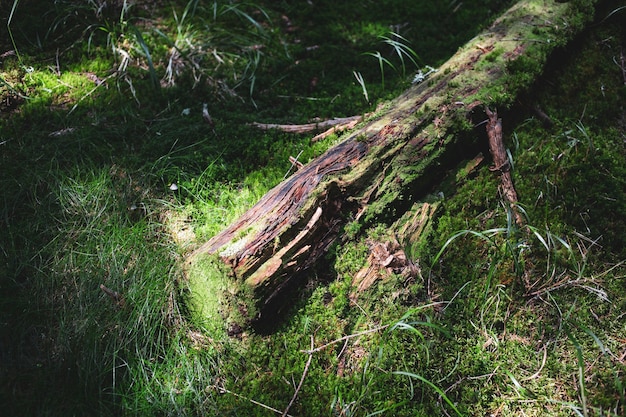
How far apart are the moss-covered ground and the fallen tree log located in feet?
0.47

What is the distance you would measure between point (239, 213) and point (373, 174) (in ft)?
2.82

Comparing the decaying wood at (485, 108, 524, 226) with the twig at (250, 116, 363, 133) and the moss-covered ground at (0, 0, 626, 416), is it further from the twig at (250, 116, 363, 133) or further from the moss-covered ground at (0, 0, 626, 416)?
the twig at (250, 116, 363, 133)

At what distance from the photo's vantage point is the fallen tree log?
226 centimetres

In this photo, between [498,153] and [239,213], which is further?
[498,153]

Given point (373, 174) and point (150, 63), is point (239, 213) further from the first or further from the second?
point (150, 63)

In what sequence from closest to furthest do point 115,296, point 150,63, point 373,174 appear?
point 115,296 → point 373,174 → point 150,63

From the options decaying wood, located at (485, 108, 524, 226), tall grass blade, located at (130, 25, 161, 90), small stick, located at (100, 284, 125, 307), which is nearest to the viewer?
small stick, located at (100, 284, 125, 307)

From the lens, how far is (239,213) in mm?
2799

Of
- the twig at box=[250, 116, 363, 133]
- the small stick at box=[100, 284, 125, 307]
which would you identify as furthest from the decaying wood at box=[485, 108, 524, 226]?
the small stick at box=[100, 284, 125, 307]

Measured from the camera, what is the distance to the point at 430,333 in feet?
7.64

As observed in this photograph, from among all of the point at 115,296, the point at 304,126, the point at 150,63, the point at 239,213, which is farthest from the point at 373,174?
the point at 150,63

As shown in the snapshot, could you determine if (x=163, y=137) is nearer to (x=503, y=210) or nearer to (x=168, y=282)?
(x=168, y=282)

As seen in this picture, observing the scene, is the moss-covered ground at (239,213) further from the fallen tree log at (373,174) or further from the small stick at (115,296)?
the fallen tree log at (373,174)

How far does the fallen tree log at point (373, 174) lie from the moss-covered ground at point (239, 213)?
0.47 ft
